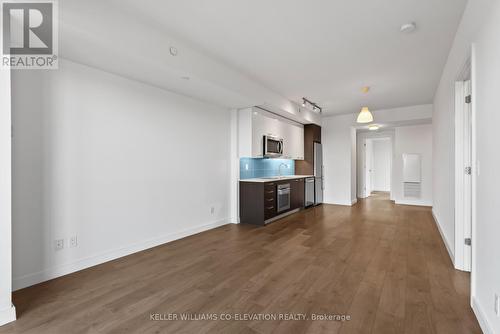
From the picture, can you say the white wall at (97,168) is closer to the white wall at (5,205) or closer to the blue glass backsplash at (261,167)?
the white wall at (5,205)

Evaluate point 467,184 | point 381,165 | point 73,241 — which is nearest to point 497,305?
point 467,184

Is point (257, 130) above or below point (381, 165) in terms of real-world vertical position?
above

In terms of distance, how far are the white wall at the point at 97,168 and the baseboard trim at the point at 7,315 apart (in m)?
0.58

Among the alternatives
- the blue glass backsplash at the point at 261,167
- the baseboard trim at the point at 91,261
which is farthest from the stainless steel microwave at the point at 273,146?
the baseboard trim at the point at 91,261

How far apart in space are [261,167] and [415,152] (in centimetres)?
511

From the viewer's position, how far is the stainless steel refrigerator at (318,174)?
24.4 feet

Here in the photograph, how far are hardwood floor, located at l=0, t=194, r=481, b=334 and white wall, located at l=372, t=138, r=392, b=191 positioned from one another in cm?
783

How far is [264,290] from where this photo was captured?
2.45m

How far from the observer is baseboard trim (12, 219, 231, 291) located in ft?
8.19

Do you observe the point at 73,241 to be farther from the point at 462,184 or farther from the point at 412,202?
the point at 412,202

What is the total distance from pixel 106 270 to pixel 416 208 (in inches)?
303

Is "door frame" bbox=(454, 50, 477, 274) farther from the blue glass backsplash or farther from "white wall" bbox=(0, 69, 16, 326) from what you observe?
"white wall" bbox=(0, 69, 16, 326)

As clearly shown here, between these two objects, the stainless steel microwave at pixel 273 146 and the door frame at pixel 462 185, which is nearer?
the door frame at pixel 462 185
